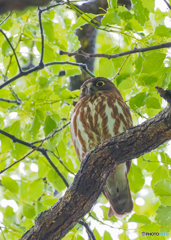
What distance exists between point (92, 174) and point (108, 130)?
964 millimetres

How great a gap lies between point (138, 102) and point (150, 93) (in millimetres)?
117

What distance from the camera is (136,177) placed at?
282cm

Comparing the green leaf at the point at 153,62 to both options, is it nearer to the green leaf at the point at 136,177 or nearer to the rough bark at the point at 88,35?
the green leaf at the point at 136,177

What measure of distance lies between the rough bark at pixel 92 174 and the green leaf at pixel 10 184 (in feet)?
2.62

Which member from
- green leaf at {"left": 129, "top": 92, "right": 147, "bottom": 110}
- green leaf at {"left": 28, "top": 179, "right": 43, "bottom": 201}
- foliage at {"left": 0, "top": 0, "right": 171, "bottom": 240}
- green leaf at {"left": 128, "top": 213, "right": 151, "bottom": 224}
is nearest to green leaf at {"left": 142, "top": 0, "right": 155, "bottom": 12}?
foliage at {"left": 0, "top": 0, "right": 171, "bottom": 240}

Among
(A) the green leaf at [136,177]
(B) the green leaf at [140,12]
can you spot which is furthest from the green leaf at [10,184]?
(B) the green leaf at [140,12]

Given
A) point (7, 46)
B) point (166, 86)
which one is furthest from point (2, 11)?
point (7, 46)

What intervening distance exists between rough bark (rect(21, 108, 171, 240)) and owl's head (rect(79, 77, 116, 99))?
1.44m

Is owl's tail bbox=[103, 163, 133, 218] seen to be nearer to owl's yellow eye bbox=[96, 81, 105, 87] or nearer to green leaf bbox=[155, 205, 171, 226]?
green leaf bbox=[155, 205, 171, 226]

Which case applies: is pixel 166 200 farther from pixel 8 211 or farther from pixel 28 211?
pixel 8 211

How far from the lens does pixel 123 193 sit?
9.93 ft

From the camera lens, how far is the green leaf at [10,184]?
286cm

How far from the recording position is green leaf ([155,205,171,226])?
2.14 meters

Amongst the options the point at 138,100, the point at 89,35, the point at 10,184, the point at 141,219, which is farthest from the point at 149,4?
the point at 89,35
